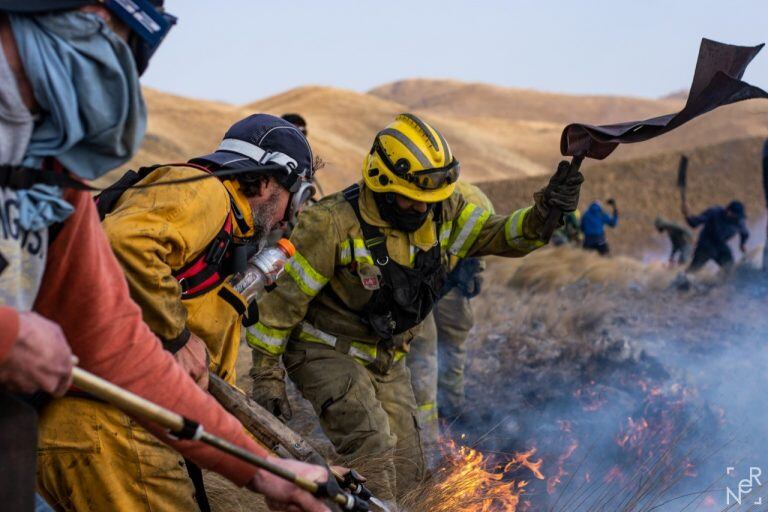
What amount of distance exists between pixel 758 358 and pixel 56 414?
263 inches

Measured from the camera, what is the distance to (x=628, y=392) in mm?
7395

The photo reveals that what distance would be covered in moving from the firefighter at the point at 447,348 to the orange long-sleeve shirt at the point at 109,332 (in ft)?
12.4

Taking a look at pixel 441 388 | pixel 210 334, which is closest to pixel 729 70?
pixel 210 334

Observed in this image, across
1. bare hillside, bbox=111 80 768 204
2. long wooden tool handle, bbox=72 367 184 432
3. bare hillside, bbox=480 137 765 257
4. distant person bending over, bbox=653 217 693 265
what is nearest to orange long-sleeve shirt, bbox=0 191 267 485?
long wooden tool handle, bbox=72 367 184 432

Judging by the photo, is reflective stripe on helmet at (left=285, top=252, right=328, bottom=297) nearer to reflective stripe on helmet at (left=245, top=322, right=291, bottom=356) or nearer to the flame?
reflective stripe on helmet at (left=245, top=322, right=291, bottom=356)

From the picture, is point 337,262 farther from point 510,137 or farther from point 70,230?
point 510,137

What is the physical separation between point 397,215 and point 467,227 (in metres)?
0.48

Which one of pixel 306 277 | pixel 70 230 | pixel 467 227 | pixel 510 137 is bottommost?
pixel 510 137

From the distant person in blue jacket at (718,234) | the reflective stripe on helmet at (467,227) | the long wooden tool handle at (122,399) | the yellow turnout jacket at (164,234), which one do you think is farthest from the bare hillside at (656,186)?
the long wooden tool handle at (122,399)

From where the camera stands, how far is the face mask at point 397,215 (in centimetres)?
509

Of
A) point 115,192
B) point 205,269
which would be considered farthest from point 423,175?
point 115,192

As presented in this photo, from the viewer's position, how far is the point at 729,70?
4.16m

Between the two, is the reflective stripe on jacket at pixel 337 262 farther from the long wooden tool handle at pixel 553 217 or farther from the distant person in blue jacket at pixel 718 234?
the distant person in blue jacket at pixel 718 234

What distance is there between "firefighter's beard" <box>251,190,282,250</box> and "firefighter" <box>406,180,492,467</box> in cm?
269
